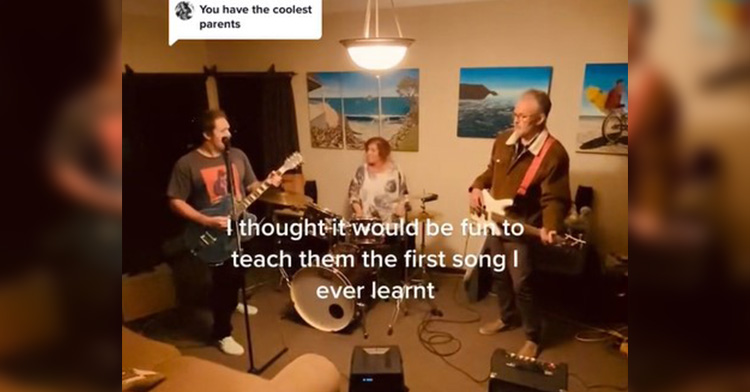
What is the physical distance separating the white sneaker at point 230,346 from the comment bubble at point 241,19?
65cm

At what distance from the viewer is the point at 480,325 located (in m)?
1.12

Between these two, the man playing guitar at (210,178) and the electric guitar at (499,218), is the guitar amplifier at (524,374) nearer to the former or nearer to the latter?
the electric guitar at (499,218)

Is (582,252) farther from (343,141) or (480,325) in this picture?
(343,141)

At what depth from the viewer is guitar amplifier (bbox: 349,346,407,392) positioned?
110 centimetres

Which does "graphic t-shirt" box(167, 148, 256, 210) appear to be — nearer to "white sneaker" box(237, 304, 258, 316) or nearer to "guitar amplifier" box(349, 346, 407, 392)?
"white sneaker" box(237, 304, 258, 316)

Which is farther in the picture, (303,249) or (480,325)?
(480,325)

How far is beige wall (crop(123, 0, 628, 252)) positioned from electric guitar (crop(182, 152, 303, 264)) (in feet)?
0.48

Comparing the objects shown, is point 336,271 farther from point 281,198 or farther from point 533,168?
point 533,168

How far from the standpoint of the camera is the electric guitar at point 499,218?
985 mm

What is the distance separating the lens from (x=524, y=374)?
1.08 meters
